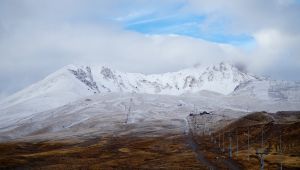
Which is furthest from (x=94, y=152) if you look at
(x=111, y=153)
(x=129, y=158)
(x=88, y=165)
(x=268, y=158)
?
(x=268, y=158)

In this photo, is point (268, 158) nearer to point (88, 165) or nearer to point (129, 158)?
point (129, 158)

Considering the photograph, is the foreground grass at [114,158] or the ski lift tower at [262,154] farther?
the foreground grass at [114,158]

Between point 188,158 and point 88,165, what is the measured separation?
3467cm

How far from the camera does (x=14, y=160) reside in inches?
6043

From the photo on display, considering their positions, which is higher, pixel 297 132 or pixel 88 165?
pixel 297 132

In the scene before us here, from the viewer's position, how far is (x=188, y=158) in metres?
151

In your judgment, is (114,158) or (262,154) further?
(114,158)

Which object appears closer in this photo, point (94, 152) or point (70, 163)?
point (70, 163)

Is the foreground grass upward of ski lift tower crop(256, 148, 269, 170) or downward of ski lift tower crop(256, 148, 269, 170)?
downward

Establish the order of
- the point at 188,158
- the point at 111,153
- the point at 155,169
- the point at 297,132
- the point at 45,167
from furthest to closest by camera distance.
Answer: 1. the point at 297,132
2. the point at 111,153
3. the point at 188,158
4. the point at 45,167
5. the point at 155,169

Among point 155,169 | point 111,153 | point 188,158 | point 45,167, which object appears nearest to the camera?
point 155,169

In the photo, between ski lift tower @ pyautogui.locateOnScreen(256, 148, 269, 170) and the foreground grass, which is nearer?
ski lift tower @ pyautogui.locateOnScreen(256, 148, 269, 170)

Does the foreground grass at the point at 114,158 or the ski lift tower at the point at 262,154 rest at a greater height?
the ski lift tower at the point at 262,154

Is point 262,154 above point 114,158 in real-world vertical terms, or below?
above
